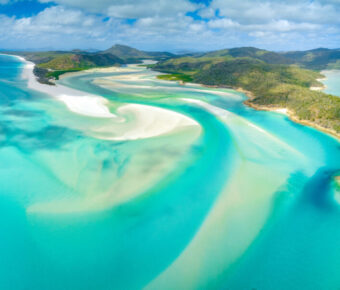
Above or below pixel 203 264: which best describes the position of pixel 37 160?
above

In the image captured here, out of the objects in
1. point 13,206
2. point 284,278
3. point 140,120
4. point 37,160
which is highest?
point 140,120

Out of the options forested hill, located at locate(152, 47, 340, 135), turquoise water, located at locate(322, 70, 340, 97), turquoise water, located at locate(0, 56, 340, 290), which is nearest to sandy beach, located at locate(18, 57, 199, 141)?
turquoise water, located at locate(0, 56, 340, 290)

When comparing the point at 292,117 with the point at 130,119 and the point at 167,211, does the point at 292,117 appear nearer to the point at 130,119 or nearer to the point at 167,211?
the point at 130,119

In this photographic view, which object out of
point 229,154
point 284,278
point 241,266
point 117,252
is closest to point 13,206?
point 117,252

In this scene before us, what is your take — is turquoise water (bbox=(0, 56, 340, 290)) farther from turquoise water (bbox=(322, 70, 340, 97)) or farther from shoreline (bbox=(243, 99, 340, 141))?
turquoise water (bbox=(322, 70, 340, 97))

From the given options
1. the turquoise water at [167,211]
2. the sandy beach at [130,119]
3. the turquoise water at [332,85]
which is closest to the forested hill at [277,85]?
the turquoise water at [332,85]

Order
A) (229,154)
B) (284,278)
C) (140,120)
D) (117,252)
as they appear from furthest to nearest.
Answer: (140,120) < (229,154) < (117,252) < (284,278)

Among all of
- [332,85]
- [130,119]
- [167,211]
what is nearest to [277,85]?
[332,85]

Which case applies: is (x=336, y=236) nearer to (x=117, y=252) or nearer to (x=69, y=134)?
(x=117, y=252)

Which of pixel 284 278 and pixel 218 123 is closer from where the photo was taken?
pixel 284 278
